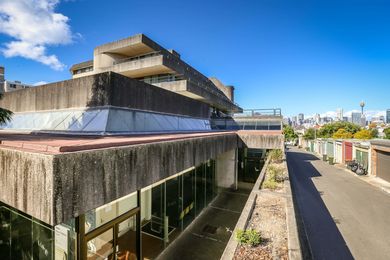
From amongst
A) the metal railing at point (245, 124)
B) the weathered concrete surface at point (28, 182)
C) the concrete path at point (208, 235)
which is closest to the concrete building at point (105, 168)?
the weathered concrete surface at point (28, 182)

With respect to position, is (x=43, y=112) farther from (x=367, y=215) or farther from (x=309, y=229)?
(x=367, y=215)

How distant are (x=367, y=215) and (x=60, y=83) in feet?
58.9

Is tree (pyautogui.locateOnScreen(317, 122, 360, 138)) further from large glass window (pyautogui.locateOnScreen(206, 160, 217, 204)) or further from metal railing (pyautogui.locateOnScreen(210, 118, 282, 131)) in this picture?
large glass window (pyautogui.locateOnScreen(206, 160, 217, 204))

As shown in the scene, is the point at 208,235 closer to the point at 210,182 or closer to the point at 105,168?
the point at 210,182

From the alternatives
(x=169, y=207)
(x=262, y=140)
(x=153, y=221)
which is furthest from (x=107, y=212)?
(x=262, y=140)

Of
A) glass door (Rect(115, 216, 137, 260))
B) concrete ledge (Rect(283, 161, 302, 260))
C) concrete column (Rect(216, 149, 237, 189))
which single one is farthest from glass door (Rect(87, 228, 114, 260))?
concrete column (Rect(216, 149, 237, 189))

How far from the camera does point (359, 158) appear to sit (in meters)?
24.5

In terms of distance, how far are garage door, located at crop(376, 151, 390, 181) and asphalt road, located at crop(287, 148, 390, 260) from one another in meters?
2.69

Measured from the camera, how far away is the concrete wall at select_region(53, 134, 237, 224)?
3238 millimetres

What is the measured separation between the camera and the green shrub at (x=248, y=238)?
5631mm

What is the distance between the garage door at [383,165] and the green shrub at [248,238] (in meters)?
20.3

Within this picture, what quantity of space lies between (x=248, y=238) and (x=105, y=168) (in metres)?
4.31

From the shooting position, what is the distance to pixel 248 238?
576 cm

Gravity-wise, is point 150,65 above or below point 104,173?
above
